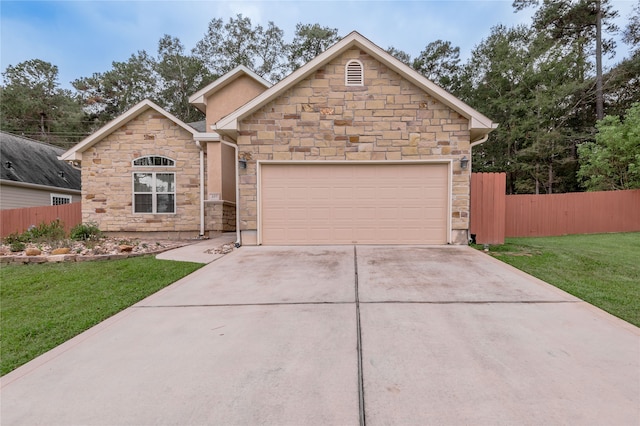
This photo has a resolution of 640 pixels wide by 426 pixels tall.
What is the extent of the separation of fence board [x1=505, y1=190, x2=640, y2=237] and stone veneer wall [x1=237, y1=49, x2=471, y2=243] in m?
5.56

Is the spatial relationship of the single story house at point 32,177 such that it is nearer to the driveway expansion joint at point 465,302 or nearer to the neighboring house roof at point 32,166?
the neighboring house roof at point 32,166

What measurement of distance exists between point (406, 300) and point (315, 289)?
4.23 ft

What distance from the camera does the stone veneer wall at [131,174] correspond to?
10719mm

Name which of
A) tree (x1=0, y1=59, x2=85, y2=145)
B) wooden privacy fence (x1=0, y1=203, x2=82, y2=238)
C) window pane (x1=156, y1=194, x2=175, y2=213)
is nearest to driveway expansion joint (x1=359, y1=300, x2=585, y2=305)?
window pane (x1=156, y1=194, x2=175, y2=213)

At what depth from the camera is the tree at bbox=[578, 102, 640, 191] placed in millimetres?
13172

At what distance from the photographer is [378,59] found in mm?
7797

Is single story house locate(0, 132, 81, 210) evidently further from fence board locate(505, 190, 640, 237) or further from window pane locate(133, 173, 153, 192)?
fence board locate(505, 190, 640, 237)

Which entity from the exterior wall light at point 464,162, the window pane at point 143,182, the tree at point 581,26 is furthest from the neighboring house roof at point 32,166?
the tree at point 581,26

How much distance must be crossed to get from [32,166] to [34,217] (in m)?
5.86

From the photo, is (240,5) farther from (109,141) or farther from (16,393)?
(16,393)

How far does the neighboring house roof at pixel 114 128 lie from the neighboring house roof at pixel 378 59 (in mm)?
3585

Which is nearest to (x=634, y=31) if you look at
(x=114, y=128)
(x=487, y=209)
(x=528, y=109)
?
(x=528, y=109)

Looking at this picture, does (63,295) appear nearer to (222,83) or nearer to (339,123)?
(339,123)

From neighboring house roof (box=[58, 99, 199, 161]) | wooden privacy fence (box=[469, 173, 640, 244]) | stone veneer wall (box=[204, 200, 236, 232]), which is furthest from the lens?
wooden privacy fence (box=[469, 173, 640, 244])
